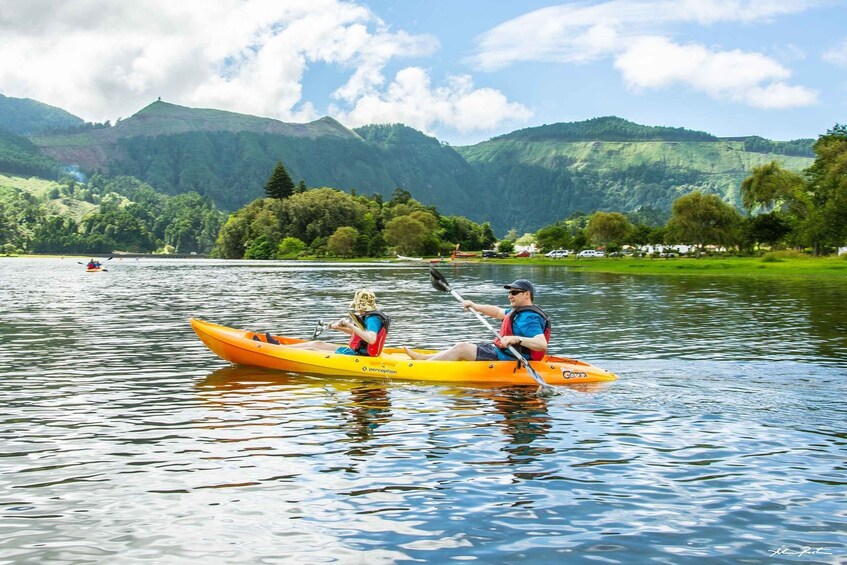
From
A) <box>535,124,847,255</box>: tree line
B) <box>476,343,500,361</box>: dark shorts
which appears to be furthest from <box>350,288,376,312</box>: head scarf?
<box>535,124,847,255</box>: tree line

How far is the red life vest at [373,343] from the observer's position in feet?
60.4

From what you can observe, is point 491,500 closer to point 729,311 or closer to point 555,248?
point 729,311

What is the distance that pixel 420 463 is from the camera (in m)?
11.3

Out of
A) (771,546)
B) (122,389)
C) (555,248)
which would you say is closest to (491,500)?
(771,546)

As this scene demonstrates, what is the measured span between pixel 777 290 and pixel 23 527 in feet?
177

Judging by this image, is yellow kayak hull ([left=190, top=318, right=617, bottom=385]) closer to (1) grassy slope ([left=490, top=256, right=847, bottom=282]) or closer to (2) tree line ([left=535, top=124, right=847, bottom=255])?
(1) grassy slope ([left=490, top=256, right=847, bottom=282])

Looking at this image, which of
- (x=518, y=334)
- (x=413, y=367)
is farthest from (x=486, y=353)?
(x=413, y=367)

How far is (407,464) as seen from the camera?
11.2m

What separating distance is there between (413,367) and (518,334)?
8.25 feet

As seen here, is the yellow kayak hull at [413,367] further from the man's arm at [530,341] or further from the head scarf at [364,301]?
the head scarf at [364,301]

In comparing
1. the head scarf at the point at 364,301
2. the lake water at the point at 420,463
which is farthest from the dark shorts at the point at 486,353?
the head scarf at the point at 364,301

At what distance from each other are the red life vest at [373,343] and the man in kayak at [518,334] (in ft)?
5.00

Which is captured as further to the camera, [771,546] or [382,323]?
[382,323]

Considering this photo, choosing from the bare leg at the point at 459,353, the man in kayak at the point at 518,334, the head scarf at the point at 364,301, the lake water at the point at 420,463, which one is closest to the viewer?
the lake water at the point at 420,463
